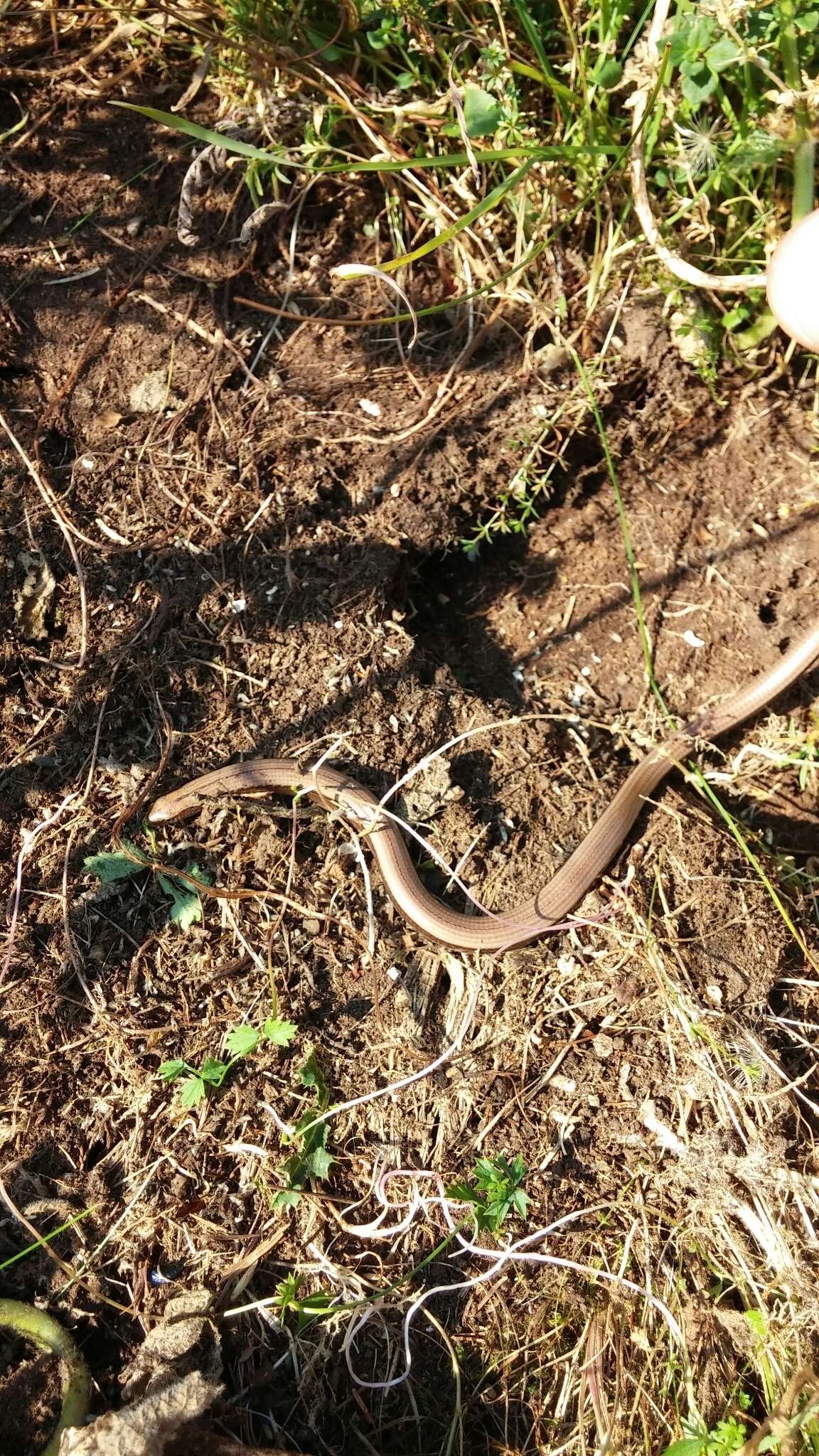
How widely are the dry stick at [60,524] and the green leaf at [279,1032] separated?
116 centimetres

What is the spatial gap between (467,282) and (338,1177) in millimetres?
2655

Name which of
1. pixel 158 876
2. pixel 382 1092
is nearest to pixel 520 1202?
pixel 382 1092

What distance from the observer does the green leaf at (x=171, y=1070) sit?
2.40 m

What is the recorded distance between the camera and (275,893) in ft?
8.41

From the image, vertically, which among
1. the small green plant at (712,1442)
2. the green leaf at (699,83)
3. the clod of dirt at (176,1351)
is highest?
the green leaf at (699,83)

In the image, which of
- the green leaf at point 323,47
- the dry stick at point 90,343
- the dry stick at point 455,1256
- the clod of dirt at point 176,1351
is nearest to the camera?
the clod of dirt at point 176,1351

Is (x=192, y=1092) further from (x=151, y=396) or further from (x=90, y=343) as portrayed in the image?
(x=90, y=343)

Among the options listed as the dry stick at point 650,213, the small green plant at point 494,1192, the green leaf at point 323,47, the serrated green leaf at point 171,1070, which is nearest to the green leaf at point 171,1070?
the serrated green leaf at point 171,1070

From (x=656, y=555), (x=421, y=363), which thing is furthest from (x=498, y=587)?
(x=421, y=363)

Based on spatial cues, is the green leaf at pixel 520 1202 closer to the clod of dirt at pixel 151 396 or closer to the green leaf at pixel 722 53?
the clod of dirt at pixel 151 396

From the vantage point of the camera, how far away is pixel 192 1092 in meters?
2.38

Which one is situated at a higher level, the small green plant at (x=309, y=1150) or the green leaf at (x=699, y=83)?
the green leaf at (x=699, y=83)

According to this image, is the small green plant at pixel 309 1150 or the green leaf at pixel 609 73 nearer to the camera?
the small green plant at pixel 309 1150

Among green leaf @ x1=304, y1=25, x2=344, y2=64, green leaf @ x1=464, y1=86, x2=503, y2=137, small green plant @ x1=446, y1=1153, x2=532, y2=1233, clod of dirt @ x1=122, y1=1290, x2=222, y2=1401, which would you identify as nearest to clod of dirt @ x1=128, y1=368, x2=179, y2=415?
green leaf @ x1=304, y1=25, x2=344, y2=64
